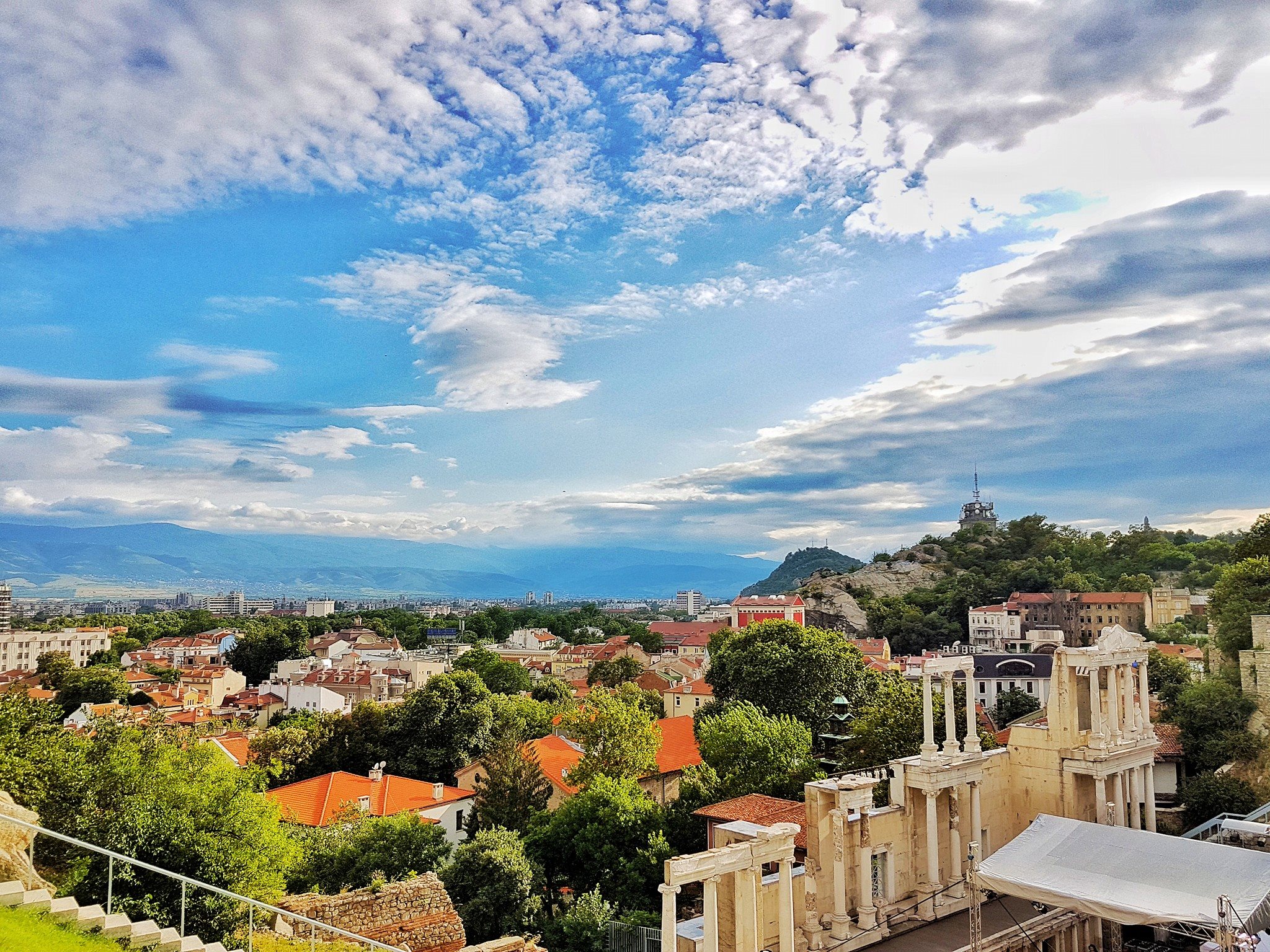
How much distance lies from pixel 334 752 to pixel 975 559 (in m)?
111

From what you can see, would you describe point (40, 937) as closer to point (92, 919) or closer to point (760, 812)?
point (92, 919)

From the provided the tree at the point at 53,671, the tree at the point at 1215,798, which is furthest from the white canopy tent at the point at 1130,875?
the tree at the point at 53,671

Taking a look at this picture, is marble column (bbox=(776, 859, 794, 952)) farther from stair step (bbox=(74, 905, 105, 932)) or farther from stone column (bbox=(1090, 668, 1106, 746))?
stair step (bbox=(74, 905, 105, 932))

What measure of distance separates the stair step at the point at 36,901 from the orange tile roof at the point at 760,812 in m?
15.3

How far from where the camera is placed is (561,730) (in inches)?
1981

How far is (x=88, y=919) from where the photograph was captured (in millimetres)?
10969

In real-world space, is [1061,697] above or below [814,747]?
above

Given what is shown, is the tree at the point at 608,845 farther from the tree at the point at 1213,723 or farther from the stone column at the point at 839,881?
the tree at the point at 1213,723

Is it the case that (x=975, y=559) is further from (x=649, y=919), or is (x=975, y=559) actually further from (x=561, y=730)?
(x=649, y=919)

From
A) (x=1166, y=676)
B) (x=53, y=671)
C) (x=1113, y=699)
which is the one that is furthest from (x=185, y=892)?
(x=53, y=671)

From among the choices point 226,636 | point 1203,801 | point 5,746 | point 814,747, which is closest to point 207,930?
point 5,746

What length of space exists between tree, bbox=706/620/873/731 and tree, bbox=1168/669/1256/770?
656 inches

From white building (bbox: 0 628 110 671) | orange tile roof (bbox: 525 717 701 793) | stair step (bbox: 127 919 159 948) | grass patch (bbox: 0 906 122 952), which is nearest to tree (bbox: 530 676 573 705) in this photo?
orange tile roof (bbox: 525 717 701 793)

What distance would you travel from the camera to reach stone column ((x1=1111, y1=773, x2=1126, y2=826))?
21516 mm
